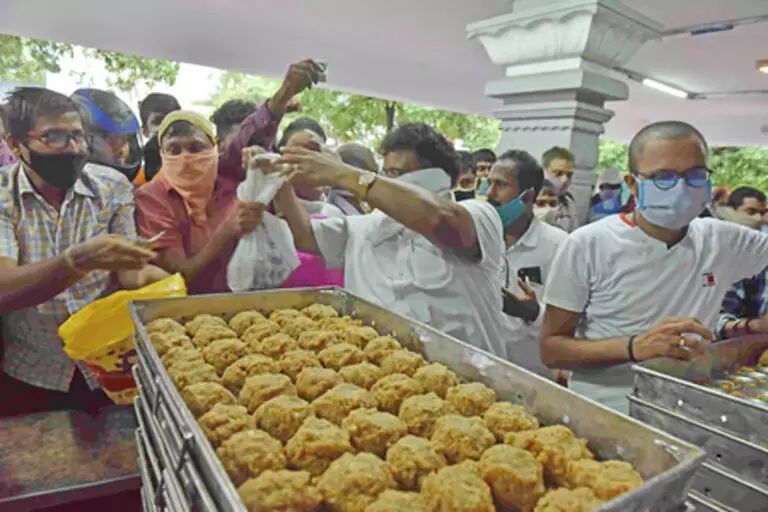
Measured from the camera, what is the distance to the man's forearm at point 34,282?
6.39 ft

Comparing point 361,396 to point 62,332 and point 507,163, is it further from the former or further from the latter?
point 507,163

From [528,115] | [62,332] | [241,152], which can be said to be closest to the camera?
[62,332]

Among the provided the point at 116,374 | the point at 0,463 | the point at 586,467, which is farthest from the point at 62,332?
the point at 586,467

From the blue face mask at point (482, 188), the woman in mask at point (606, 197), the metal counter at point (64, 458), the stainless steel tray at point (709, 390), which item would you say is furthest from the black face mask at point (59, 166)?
the woman in mask at point (606, 197)

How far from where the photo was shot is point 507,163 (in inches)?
120

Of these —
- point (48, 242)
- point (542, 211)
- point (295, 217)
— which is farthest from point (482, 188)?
point (48, 242)

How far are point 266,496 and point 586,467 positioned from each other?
0.59 metres

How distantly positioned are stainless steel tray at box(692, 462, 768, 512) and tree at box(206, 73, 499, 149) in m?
2.00

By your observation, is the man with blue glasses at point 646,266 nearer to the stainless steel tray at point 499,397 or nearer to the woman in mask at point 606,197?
the stainless steel tray at point 499,397

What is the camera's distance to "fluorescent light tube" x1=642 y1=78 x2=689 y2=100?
519 cm

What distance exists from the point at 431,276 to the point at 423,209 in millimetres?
301

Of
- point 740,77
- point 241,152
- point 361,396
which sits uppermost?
point 740,77

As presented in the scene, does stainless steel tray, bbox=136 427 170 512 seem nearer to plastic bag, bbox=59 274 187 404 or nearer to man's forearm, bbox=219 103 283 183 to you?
plastic bag, bbox=59 274 187 404

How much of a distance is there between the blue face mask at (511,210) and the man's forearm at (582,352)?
3.40ft
